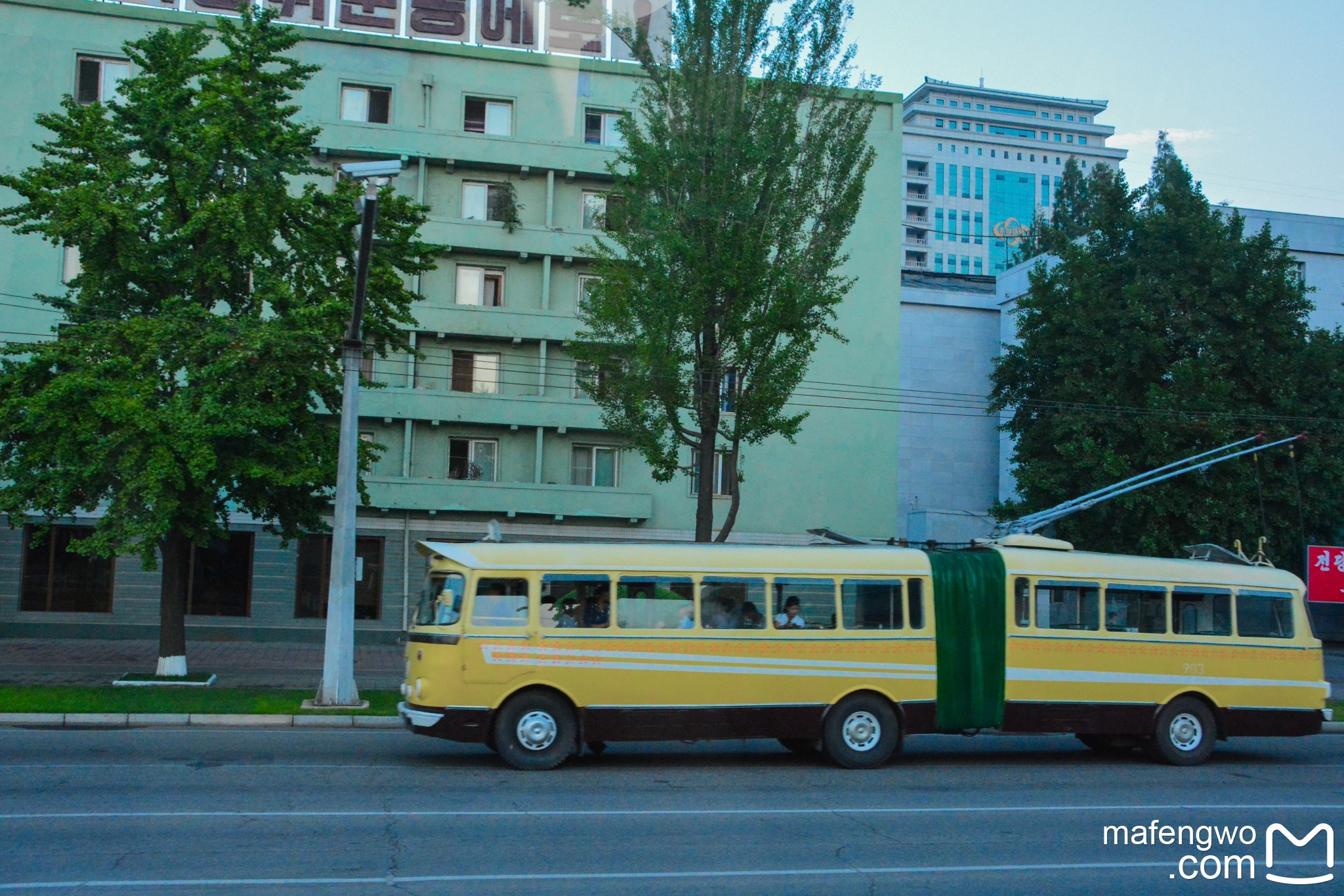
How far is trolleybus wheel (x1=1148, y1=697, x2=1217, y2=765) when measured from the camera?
47.8ft

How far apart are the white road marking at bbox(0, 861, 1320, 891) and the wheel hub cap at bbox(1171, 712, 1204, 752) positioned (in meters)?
5.88

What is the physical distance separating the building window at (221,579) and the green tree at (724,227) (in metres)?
14.7

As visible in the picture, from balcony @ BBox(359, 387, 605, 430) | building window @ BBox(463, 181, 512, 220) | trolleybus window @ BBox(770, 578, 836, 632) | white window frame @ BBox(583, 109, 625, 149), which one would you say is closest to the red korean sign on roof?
balcony @ BBox(359, 387, 605, 430)

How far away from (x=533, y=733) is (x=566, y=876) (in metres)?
4.92

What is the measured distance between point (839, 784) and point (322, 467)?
11563 mm

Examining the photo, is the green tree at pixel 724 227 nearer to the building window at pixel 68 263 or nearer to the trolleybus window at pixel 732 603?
the trolleybus window at pixel 732 603

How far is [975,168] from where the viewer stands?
125 m

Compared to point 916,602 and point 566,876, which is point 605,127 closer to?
point 916,602

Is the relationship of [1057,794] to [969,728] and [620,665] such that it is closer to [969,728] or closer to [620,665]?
[969,728]

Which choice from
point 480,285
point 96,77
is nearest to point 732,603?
point 480,285

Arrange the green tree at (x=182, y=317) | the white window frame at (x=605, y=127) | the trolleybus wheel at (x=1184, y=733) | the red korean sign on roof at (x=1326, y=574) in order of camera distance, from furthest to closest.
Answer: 1. the white window frame at (x=605, y=127)
2. the red korean sign on roof at (x=1326, y=574)
3. the green tree at (x=182, y=317)
4. the trolleybus wheel at (x=1184, y=733)

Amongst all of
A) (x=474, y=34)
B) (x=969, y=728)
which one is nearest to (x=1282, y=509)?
(x=969, y=728)

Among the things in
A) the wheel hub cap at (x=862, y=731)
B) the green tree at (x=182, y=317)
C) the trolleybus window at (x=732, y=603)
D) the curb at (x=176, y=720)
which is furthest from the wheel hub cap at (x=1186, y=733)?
the green tree at (x=182, y=317)

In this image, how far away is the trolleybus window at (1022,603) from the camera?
14.3 metres
